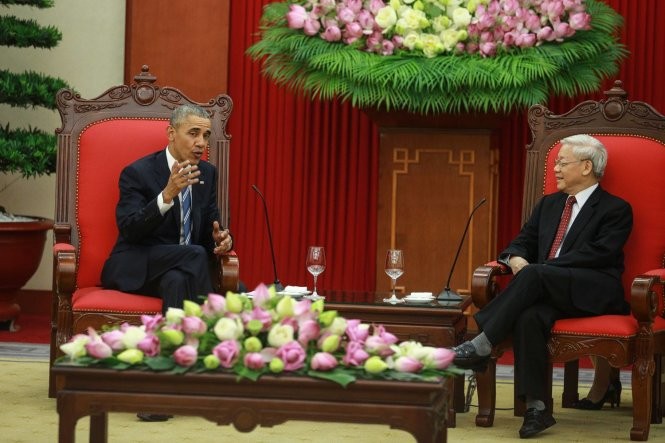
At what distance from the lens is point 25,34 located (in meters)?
6.58

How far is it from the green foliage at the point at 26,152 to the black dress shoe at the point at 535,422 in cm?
309

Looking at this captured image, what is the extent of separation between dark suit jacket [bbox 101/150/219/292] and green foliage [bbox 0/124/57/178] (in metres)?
1.65

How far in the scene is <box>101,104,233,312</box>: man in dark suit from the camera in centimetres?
471

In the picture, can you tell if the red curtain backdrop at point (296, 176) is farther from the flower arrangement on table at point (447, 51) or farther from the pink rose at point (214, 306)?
the pink rose at point (214, 306)

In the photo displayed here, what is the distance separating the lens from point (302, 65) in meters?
5.87

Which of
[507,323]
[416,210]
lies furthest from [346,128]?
[507,323]

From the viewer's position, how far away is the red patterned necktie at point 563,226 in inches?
192

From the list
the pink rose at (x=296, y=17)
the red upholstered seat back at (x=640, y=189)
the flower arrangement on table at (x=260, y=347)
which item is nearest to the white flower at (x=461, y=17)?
the pink rose at (x=296, y=17)

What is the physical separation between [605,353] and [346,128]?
9.24 ft

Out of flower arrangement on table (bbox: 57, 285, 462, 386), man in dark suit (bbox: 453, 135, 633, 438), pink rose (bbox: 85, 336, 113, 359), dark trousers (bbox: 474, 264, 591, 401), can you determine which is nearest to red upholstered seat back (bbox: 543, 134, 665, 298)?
man in dark suit (bbox: 453, 135, 633, 438)

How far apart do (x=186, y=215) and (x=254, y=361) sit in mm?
2017

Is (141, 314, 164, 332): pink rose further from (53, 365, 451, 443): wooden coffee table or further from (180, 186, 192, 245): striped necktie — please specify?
(180, 186, 192, 245): striped necktie

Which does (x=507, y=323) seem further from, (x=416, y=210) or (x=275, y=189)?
(x=275, y=189)

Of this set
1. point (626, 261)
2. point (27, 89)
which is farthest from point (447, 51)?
point (27, 89)
